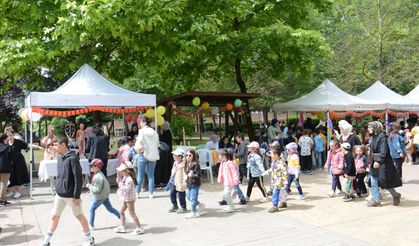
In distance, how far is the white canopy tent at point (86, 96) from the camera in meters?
9.60

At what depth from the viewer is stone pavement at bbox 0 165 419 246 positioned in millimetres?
6141

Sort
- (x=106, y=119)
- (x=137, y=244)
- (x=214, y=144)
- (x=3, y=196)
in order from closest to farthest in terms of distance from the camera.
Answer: (x=137, y=244) → (x=3, y=196) → (x=214, y=144) → (x=106, y=119)

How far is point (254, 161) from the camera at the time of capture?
28.3 feet

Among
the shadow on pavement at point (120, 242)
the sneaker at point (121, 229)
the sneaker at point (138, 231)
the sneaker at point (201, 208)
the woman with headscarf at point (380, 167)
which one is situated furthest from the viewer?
the sneaker at point (201, 208)

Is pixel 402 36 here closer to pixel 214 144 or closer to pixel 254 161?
pixel 214 144

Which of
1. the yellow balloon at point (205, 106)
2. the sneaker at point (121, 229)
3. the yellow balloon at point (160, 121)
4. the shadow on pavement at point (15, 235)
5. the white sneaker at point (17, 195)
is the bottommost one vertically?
the shadow on pavement at point (15, 235)

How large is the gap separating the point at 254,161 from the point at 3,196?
563cm

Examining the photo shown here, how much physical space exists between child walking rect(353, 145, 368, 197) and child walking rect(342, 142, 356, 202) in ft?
0.90

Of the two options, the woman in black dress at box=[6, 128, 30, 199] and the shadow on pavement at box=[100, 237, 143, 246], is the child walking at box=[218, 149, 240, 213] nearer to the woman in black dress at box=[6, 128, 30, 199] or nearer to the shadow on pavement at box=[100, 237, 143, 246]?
the shadow on pavement at box=[100, 237, 143, 246]

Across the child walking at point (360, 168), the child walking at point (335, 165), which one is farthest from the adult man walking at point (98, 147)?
the child walking at point (360, 168)

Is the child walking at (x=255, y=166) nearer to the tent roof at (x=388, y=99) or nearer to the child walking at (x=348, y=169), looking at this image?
the child walking at (x=348, y=169)

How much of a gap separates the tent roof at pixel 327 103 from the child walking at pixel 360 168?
258 inches

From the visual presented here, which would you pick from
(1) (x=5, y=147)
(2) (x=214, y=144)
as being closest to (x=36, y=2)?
(1) (x=5, y=147)

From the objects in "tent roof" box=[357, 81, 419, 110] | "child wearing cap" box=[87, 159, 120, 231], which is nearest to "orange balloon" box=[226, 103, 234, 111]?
"tent roof" box=[357, 81, 419, 110]
